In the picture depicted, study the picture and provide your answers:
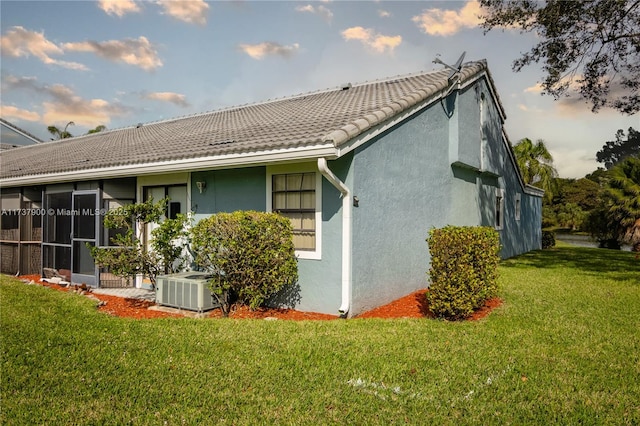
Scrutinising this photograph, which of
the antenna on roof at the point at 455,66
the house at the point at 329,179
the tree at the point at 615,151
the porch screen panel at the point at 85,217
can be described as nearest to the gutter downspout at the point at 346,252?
the house at the point at 329,179

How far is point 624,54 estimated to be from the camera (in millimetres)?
13156

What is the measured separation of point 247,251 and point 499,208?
12036 millimetres

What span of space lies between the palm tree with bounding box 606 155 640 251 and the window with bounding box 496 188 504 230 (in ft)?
27.6

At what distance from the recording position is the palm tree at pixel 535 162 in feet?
103

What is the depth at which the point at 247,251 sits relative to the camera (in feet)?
22.8

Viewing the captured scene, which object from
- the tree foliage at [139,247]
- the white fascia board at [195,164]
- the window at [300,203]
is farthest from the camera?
the tree foliage at [139,247]

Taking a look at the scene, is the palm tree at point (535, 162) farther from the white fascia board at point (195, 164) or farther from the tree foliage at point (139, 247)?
the tree foliage at point (139, 247)

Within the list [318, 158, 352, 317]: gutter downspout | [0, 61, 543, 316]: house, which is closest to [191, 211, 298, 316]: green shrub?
[0, 61, 543, 316]: house

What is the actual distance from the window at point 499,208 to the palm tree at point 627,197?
840cm

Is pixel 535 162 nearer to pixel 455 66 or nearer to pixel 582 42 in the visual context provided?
pixel 582 42

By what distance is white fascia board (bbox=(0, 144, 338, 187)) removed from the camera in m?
6.86

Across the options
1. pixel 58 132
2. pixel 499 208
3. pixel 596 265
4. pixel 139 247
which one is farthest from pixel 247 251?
pixel 58 132

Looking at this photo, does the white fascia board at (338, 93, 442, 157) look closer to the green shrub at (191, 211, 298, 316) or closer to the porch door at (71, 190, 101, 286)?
the green shrub at (191, 211, 298, 316)

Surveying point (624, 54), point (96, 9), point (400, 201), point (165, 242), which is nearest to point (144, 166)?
point (165, 242)
